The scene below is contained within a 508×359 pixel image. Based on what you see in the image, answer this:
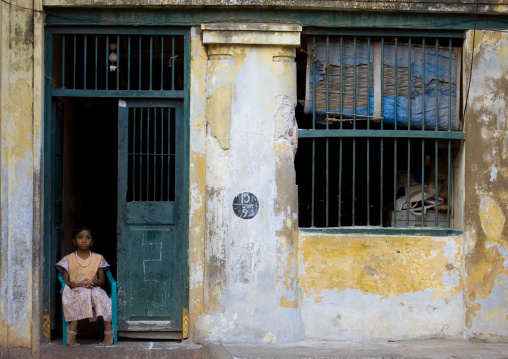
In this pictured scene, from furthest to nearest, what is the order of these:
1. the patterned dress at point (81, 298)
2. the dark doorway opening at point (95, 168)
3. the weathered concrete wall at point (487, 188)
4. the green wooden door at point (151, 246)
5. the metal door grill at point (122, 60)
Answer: the dark doorway opening at point (95, 168) → the metal door grill at point (122, 60) → the green wooden door at point (151, 246) → the weathered concrete wall at point (487, 188) → the patterned dress at point (81, 298)

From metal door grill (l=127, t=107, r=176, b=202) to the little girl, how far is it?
26.1 inches

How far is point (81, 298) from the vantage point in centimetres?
547

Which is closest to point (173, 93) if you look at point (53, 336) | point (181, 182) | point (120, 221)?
point (181, 182)

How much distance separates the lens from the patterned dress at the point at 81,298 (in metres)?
5.45

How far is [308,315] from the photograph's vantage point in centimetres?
563

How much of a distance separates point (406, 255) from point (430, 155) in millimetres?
1178

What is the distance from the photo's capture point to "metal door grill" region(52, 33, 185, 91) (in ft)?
19.8

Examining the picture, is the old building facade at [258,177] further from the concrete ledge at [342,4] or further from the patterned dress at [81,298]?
the patterned dress at [81,298]

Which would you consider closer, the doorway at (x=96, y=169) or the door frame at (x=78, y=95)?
the door frame at (x=78, y=95)

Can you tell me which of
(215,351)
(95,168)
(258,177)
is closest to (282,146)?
(258,177)

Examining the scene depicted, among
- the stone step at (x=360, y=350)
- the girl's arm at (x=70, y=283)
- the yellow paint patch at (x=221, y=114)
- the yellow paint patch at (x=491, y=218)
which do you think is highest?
the yellow paint patch at (x=221, y=114)

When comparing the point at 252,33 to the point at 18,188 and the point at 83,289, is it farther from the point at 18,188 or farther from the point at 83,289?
the point at 83,289

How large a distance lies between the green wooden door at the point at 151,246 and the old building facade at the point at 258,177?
0.05 feet

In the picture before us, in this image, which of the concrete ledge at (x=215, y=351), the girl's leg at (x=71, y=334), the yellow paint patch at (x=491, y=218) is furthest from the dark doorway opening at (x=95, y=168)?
the yellow paint patch at (x=491, y=218)
